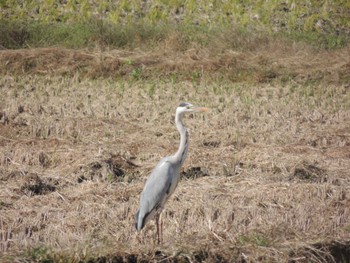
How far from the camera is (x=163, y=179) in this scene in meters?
6.27

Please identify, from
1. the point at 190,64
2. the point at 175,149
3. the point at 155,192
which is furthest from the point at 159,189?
the point at 190,64

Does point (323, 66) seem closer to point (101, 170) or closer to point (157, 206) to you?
point (101, 170)

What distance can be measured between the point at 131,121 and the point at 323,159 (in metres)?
2.98

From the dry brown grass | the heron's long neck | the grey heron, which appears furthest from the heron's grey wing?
the dry brown grass

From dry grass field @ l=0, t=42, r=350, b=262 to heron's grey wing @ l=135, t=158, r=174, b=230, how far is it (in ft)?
0.69

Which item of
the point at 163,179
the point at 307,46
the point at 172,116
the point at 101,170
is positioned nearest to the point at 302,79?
the point at 307,46

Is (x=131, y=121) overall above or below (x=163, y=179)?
below

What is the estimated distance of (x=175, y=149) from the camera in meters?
8.88

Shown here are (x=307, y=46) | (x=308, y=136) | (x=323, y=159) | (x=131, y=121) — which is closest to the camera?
(x=323, y=159)

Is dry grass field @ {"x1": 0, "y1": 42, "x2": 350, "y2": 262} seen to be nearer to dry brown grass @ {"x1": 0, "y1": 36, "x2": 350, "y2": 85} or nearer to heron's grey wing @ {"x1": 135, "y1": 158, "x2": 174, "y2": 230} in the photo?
dry brown grass @ {"x1": 0, "y1": 36, "x2": 350, "y2": 85}

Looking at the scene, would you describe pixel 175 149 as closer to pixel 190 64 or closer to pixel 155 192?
pixel 155 192

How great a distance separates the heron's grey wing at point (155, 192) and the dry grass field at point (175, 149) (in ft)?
0.69

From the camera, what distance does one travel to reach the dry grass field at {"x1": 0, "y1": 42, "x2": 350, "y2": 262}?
218 inches

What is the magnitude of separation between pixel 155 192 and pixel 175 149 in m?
2.72
